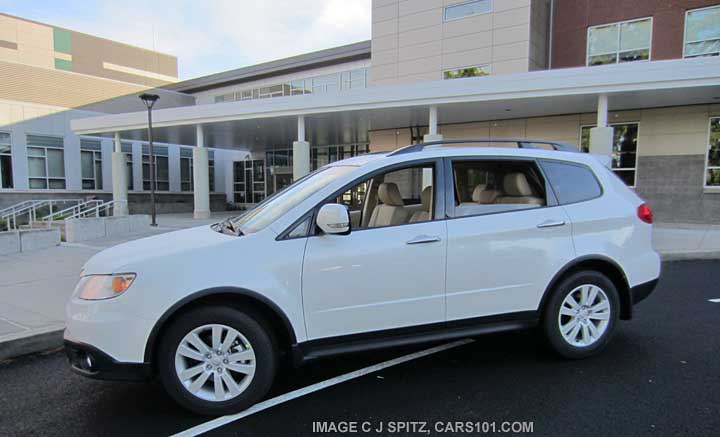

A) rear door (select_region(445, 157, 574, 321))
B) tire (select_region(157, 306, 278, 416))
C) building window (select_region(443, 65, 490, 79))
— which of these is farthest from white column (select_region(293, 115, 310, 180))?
tire (select_region(157, 306, 278, 416))

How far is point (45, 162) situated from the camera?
2344 cm

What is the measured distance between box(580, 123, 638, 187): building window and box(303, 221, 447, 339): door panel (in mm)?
15335

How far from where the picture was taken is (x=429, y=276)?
10.8ft

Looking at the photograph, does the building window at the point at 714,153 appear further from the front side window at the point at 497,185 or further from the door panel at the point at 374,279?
the door panel at the point at 374,279

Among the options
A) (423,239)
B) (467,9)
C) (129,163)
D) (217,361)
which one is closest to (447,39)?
(467,9)

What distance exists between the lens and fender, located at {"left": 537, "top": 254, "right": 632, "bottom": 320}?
12.1 feet

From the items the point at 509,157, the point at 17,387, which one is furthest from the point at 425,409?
the point at 17,387

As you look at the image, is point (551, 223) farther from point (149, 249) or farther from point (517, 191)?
point (149, 249)

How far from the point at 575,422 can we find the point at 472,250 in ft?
4.44

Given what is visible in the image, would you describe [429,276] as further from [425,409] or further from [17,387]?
[17,387]

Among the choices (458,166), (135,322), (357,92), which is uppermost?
(357,92)

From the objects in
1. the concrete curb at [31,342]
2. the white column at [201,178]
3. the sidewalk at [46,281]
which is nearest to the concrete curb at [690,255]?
the sidewalk at [46,281]

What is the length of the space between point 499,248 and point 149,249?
2.71m

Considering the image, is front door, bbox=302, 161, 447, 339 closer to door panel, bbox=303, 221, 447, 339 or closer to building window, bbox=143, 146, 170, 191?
door panel, bbox=303, 221, 447, 339
